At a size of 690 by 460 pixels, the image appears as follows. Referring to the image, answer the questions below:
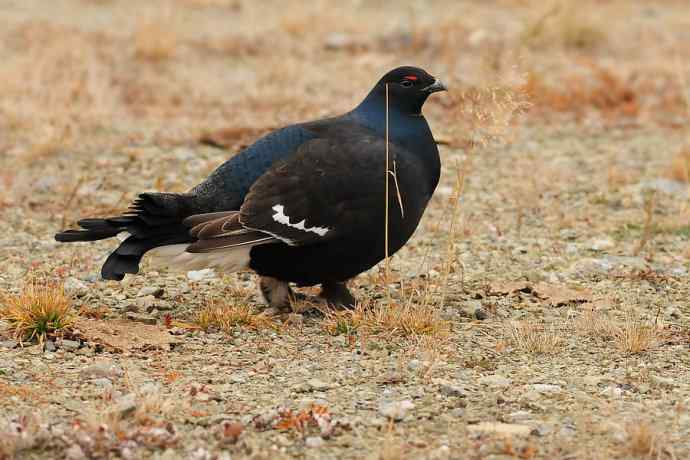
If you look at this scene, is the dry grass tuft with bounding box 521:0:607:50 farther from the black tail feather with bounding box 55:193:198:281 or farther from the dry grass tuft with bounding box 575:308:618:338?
the black tail feather with bounding box 55:193:198:281

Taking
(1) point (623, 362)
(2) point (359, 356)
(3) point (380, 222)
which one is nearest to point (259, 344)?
(2) point (359, 356)

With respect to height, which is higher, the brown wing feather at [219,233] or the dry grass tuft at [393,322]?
the brown wing feather at [219,233]

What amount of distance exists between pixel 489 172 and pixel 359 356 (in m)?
4.26

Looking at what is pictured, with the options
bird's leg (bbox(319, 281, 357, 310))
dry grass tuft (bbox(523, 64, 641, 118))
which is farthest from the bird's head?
dry grass tuft (bbox(523, 64, 641, 118))

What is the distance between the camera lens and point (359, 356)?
5652mm

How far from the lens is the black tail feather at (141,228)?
5930 millimetres

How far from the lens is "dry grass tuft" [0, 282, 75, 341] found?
18.5ft

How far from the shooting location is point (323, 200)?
6.04 m

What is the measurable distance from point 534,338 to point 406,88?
163 cm

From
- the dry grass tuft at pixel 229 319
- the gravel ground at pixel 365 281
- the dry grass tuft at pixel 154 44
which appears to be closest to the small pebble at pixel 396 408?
the gravel ground at pixel 365 281

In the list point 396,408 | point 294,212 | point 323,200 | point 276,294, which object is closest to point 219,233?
point 294,212

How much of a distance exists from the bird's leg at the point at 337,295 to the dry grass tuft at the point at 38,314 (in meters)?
1.46

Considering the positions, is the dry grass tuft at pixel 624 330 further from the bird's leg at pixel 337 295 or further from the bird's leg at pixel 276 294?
the bird's leg at pixel 276 294

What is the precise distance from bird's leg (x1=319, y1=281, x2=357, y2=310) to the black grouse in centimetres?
16
